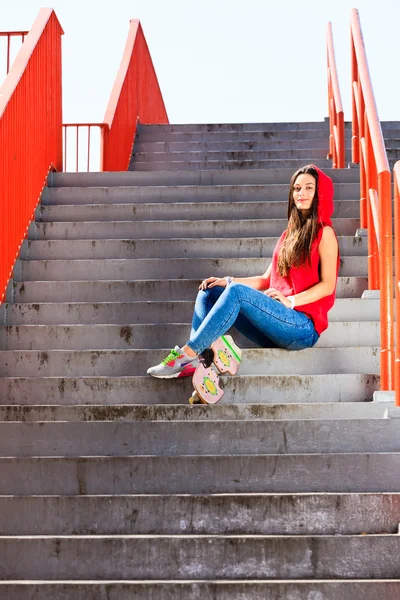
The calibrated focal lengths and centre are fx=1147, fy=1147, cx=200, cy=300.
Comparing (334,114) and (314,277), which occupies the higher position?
(334,114)

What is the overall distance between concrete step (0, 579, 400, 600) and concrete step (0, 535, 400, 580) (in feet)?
0.49

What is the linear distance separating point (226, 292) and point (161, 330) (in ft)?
2.33

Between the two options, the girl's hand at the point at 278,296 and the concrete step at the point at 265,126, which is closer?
the girl's hand at the point at 278,296

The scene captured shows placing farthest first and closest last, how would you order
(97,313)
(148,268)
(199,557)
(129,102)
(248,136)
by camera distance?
1. (129,102)
2. (248,136)
3. (148,268)
4. (97,313)
5. (199,557)

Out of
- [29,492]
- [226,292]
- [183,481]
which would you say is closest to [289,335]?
[226,292]

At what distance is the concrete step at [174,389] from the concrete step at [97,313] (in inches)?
28.0

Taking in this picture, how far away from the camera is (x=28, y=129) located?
292 inches

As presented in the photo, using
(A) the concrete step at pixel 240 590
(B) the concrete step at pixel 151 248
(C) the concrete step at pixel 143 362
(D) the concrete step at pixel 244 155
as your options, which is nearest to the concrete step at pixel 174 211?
(B) the concrete step at pixel 151 248

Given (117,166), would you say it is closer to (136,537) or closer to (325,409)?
(325,409)

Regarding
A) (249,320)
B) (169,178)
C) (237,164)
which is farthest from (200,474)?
(237,164)

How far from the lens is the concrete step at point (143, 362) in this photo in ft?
19.1

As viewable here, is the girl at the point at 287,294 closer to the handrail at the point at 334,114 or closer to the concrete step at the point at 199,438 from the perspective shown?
the concrete step at the point at 199,438

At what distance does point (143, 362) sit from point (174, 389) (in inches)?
12.9

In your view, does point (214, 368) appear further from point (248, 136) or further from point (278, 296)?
point (248, 136)
